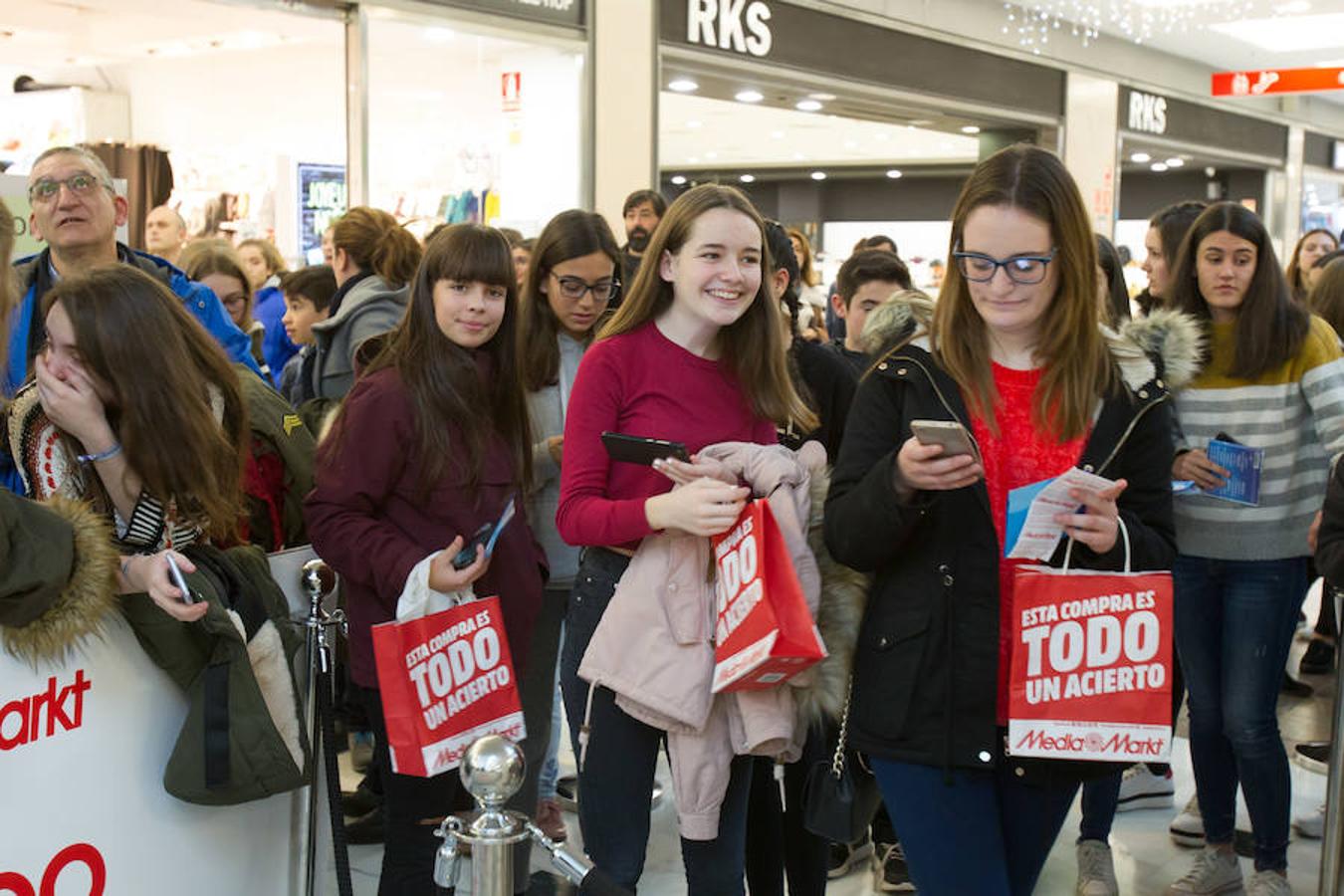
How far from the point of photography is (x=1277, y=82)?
1216 cm

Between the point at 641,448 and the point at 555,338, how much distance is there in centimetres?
108

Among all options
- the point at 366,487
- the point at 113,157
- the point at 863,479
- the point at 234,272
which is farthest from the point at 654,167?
the point at 863,479

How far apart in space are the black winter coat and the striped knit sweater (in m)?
1.30

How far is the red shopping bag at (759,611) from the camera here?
6.34ft

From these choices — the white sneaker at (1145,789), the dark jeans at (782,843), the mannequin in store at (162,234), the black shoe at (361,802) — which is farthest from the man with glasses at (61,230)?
the white sneaker at (1145,789)

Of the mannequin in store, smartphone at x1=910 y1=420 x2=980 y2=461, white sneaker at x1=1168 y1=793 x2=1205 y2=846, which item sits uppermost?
the mannequin in store

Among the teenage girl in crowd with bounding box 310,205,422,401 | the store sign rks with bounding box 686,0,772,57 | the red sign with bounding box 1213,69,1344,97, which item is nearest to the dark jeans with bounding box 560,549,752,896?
the teenage girl in crowd with bounding box 310,205,422,401

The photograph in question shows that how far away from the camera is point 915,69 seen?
10.4 meters

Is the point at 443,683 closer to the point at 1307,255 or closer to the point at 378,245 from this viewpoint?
the point at 378,245

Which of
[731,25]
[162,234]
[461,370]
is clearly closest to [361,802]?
[461,370]

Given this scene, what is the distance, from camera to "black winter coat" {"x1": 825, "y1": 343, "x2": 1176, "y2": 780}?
6.19 ft

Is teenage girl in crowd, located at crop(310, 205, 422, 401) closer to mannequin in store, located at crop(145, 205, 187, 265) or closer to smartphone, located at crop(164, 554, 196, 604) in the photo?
mannequin in store, located at crop(145, 205, 187, 265)

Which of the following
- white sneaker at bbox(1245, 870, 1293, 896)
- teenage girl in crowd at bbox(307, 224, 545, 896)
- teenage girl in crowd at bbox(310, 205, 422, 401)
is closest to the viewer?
teenage girl in crowd at bbox(307, 224, 545, 896)

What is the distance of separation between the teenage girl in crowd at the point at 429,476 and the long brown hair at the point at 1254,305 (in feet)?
5.52
